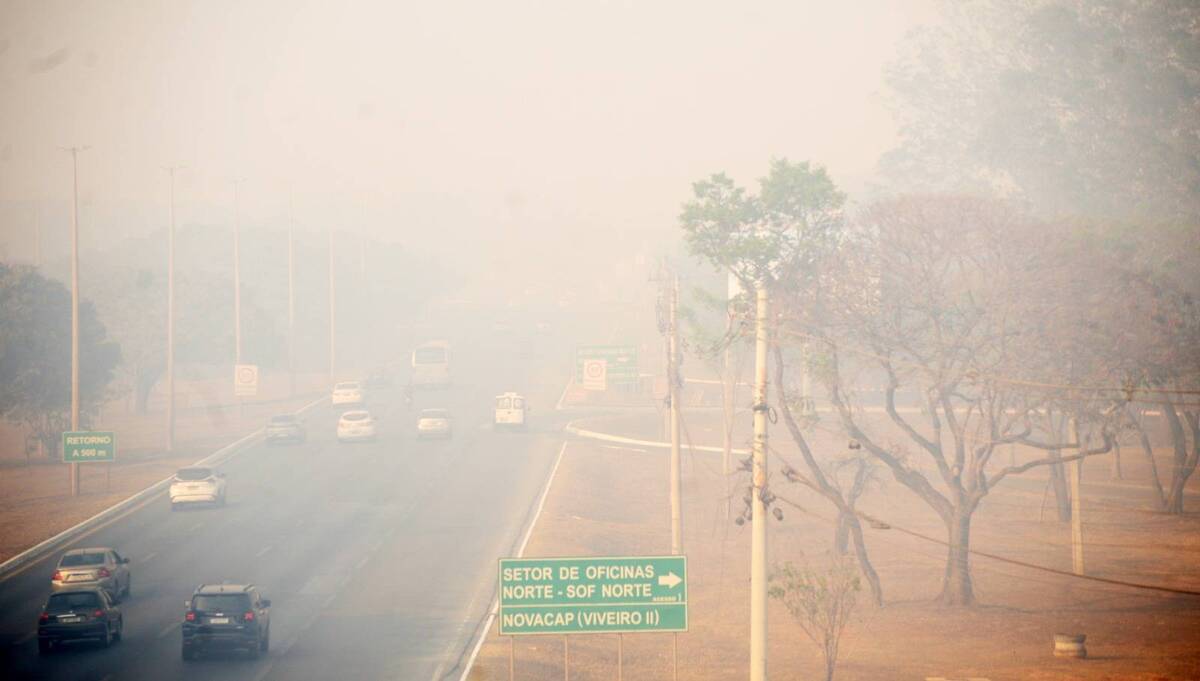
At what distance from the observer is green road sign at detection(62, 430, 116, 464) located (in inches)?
2136

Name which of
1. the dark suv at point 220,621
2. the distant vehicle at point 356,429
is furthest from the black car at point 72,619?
the distant vehicle at point 356,429

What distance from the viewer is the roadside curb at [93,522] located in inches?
1685

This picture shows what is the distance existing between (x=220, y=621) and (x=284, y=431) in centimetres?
4354

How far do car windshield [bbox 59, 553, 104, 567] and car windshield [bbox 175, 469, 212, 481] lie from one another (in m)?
17.1

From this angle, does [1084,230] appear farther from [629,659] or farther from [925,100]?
[925,100]

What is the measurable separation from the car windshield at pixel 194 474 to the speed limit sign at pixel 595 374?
2980 cm

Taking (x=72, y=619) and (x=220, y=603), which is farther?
(x=72, y=619)

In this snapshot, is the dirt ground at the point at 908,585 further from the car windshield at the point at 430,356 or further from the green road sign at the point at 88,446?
the car windshield at the point at 430,356

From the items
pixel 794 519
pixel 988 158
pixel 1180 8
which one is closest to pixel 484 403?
pixel 794 519

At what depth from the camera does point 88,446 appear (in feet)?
178

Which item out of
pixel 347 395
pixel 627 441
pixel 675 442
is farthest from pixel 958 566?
pixel 347 395

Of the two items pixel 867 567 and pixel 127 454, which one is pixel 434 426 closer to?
pixel 127 454

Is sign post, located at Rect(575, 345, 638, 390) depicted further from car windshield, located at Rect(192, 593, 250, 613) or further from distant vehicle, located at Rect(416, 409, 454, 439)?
car windshield, located at Rect(192, 593, 250, 613)

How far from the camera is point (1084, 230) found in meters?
42.0
